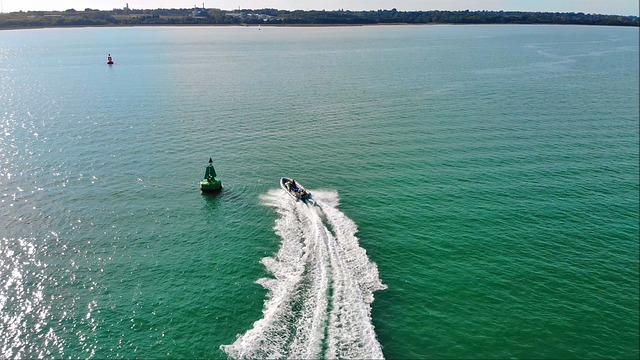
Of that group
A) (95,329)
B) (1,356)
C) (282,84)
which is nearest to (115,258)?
(95,329)

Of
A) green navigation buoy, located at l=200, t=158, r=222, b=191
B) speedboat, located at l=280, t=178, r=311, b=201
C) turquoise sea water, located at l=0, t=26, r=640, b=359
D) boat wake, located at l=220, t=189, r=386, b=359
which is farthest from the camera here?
green navigation buoy, located at l=200, t=158, r=222, b=191

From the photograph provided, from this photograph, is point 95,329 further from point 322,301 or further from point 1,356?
point 322,301

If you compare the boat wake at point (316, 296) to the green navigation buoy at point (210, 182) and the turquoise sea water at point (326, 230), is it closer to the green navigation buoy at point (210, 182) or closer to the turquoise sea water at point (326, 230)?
the turquoise sea water at point (326, 230)

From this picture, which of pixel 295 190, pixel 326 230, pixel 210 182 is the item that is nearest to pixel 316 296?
pixel 326 230

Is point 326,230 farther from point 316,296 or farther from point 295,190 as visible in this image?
point 316,296

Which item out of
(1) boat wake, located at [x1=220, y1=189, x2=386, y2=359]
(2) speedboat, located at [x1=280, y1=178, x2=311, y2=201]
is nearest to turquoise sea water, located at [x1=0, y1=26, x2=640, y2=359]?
(1) boat wake, located at [x1=220, y1=189, x2=386, y2=359]

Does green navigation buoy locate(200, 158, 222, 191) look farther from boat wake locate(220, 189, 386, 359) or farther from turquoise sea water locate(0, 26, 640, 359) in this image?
boat wake locate(220, 189, 386, 359)
